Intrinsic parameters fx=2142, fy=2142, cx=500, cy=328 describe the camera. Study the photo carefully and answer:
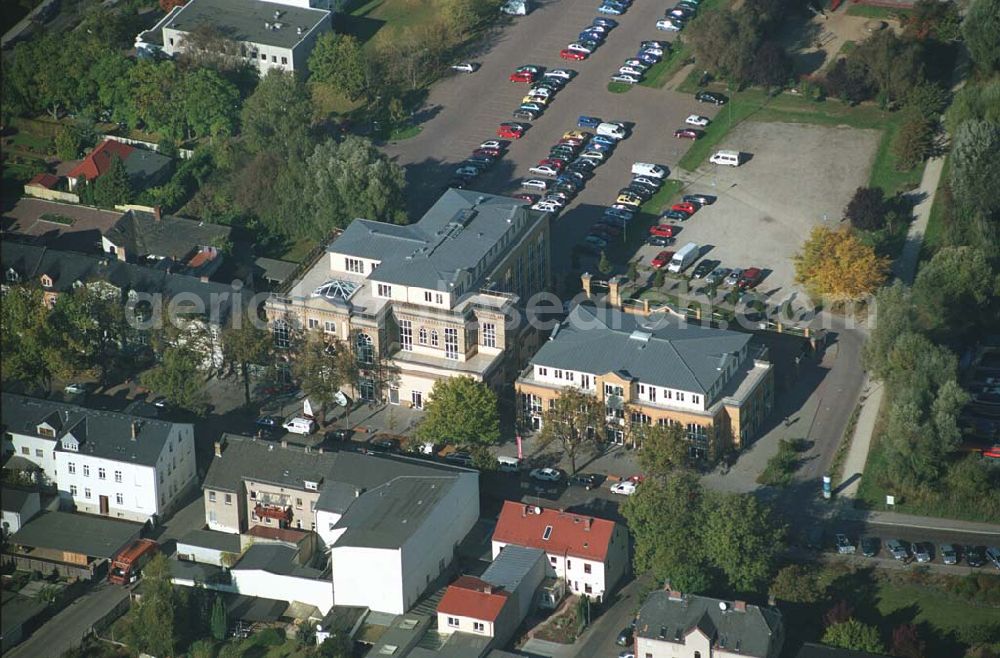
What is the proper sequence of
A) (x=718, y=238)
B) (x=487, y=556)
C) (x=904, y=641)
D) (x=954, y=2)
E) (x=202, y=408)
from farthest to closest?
(x=954, y=2)
(x=718, y=238)
(x=202, y=408)
(x=487, y=556)
(x=904, y=641)

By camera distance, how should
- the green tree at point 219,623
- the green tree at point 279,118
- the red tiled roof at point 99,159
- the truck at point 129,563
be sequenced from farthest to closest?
1. the red tiled roof at point 99,159
2. the green tree at point 279,118
3. the truck at point 129,563
4. the green tree at point 219,623

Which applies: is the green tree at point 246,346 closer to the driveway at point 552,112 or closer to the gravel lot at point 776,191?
the driveway at point 552,112

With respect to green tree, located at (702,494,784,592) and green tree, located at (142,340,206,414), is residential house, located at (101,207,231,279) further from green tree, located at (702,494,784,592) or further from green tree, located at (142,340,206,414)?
green tree, located at (702,494,784,592)

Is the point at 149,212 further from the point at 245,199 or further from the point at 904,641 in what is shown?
the point at 904,641

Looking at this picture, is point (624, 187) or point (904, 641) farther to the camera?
point (624, 187)

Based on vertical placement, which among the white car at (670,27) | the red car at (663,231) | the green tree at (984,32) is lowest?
the red car at (663,231)

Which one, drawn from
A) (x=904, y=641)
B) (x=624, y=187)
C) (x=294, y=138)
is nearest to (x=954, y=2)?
(x=624, y=187)

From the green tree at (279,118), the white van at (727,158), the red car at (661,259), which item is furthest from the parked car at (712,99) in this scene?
the green tree at (279,118)
